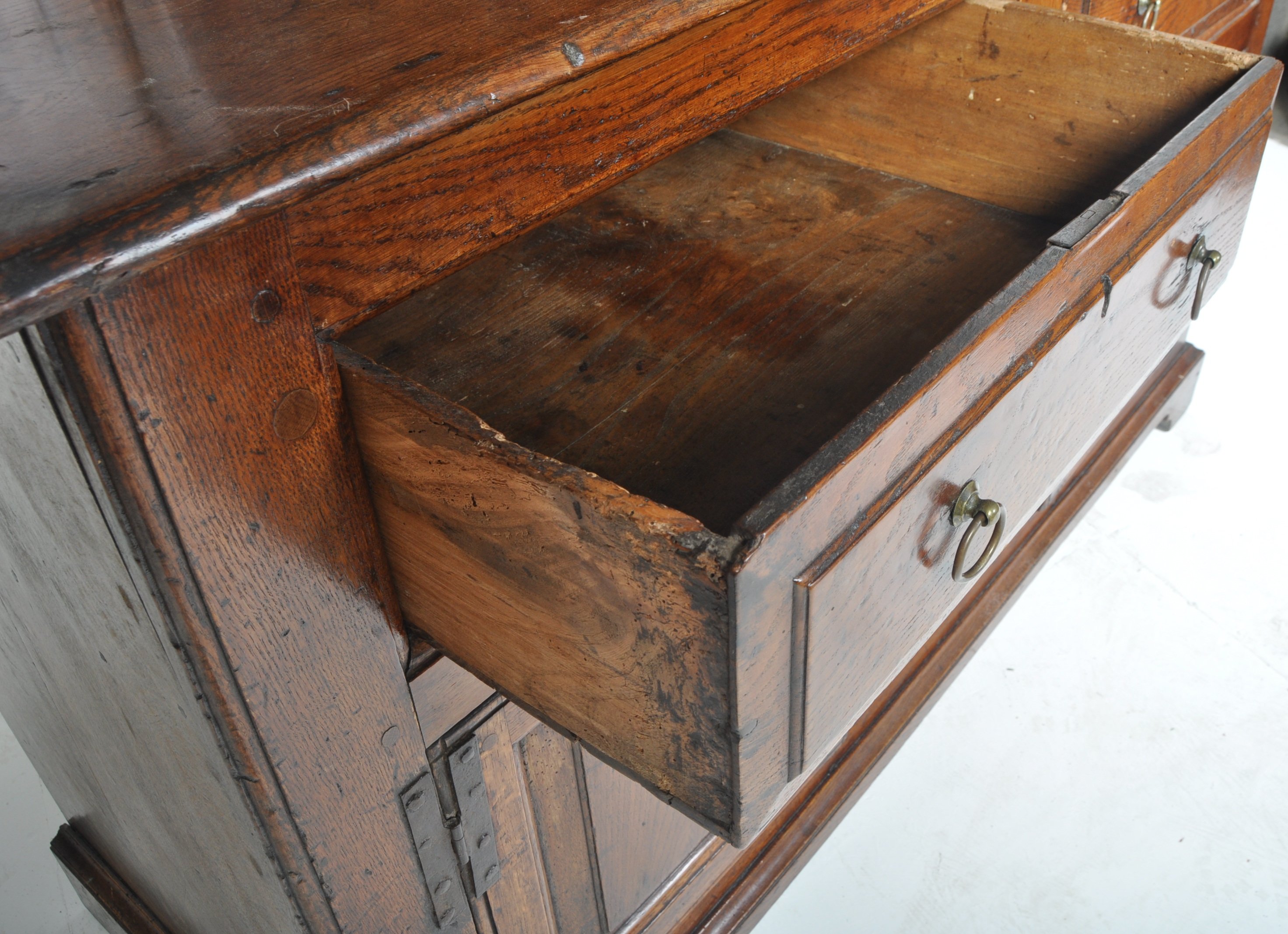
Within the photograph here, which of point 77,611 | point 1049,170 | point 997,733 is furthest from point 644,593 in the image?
point 997,733

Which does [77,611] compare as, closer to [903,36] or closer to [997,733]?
[903,36]

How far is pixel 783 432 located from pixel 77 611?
0.45 meters

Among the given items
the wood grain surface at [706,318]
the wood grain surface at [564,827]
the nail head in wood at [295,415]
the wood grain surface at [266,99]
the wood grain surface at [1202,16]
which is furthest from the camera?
the wood grain surface at [1202,16]

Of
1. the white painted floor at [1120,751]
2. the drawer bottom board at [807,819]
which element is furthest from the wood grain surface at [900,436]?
the white painted floor at [1120,751]

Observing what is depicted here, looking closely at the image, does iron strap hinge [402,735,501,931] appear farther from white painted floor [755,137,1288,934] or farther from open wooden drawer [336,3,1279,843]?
white painted floor [755,137,1288,934]

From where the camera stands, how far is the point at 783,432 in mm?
689

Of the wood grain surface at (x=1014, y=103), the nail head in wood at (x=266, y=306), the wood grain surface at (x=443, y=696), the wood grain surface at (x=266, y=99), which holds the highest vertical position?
the wood grain surface at (x=266, y=99)

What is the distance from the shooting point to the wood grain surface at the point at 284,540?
0.47 metres

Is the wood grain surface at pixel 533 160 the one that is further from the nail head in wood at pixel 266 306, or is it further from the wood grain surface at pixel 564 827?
the wood grain surface at pixel 564 827

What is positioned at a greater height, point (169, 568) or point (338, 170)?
point (338, 170)

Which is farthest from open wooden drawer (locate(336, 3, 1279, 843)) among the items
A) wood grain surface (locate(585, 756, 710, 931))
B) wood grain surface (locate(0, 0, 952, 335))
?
wood grain surface (locate(585, 756, 710, 931))

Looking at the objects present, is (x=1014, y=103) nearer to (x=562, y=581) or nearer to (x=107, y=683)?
(x=562, y=581)

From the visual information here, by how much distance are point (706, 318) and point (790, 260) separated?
0.38 ft

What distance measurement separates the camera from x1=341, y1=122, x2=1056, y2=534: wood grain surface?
68 centimetres
